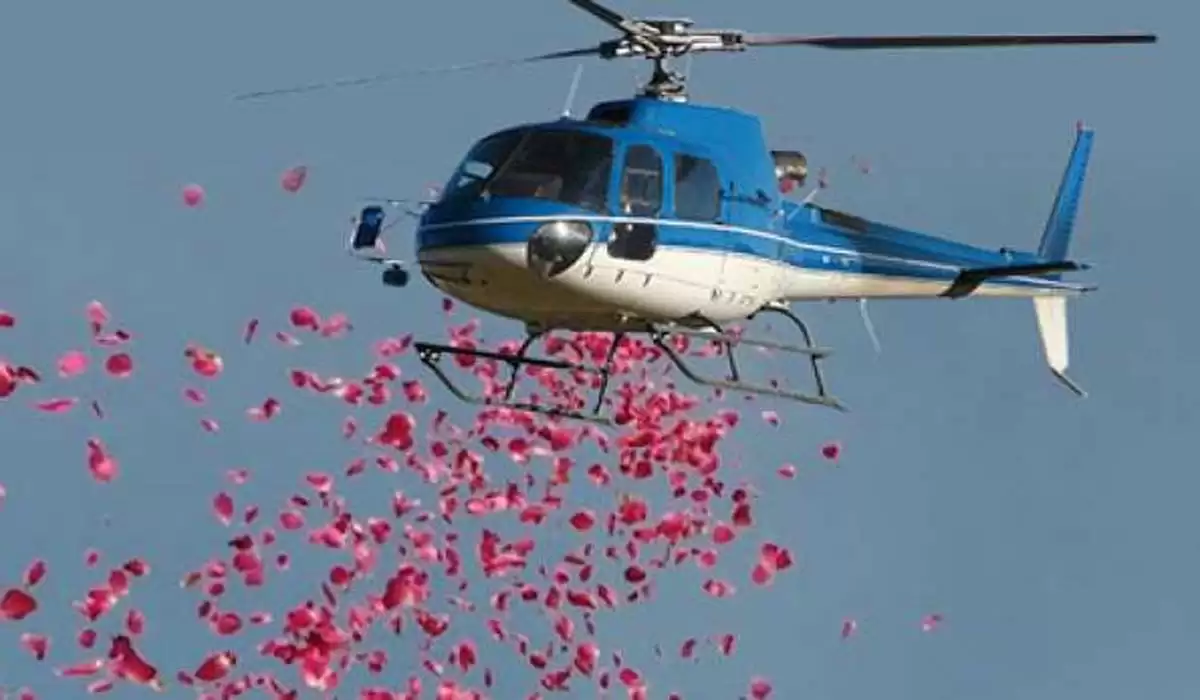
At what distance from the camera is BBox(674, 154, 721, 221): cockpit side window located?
139ft

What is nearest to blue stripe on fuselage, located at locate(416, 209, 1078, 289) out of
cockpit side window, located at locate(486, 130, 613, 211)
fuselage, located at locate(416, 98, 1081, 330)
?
fuselage, located at locate(416, 98, 1081, 330)

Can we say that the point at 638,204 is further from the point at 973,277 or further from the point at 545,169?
the point at 973,277

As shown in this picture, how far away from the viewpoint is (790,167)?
149 ft

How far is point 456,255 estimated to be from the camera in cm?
4116

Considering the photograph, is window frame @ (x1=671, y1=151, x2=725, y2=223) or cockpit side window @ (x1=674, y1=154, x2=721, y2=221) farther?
cockpit side window @ (x1=674, y1=154, x2=721, y2=221)

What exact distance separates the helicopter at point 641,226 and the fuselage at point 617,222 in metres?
0.02

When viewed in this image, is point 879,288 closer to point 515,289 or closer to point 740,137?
point 740,137

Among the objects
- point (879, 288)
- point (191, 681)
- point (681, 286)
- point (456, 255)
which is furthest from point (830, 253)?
point (191, 681)

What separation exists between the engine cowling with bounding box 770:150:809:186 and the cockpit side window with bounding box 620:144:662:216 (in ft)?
12.0

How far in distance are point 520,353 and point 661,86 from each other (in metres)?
4.48

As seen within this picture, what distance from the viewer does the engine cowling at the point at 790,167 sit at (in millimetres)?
45344

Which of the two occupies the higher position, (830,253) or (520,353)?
(830,253)

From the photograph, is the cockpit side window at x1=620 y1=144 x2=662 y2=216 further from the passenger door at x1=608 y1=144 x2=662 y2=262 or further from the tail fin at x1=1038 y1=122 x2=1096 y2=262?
the tail fin at x1=1038 y1=122 x2=1096 y2=262

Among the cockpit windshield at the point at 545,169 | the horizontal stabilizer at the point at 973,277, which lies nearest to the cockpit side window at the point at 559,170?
the cockpit windshield at the point at 545,169
